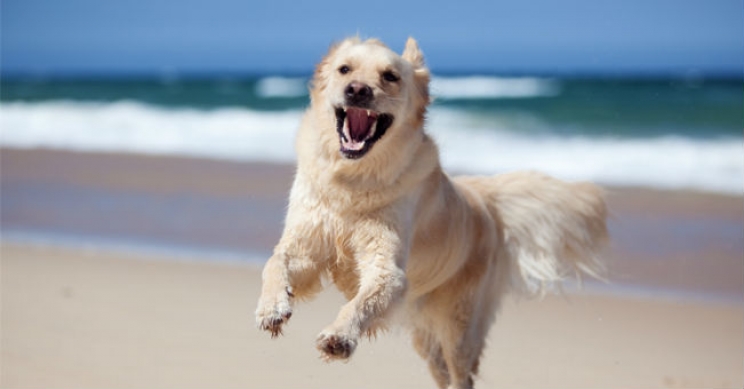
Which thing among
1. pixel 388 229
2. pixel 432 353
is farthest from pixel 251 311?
pixel 388 229

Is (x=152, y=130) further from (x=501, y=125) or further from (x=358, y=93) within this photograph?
(x=358, y=93)

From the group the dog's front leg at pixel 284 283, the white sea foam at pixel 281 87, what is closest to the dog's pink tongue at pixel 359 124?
the dog's front leg at pixel 284 283

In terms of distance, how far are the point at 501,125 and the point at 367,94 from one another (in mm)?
14105

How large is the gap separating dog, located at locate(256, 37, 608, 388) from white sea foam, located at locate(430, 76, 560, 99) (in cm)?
1764

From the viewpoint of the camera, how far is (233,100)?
973 inches

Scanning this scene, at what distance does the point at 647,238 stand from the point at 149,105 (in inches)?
687

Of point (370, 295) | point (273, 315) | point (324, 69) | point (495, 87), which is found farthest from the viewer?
point (495, 87)

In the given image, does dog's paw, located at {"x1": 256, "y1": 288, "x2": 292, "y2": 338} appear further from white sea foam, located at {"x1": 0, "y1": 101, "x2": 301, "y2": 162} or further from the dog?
white sea foam, located at {"x1": 0, "y1": 101, "x2": 301, "y2": 162}

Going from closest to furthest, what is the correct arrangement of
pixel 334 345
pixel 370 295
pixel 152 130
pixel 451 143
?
pixel 334 345 < pixel 370 295 < pixel 451 143 < pixel 152 130

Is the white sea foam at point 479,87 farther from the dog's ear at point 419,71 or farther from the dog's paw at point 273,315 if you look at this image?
the dog's paw at point 273,315

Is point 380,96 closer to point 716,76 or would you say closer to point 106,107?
point 106,107

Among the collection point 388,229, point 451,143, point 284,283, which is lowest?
point 451,143

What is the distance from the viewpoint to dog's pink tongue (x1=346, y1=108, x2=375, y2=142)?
4.13 meters

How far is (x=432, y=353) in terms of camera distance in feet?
15.9
